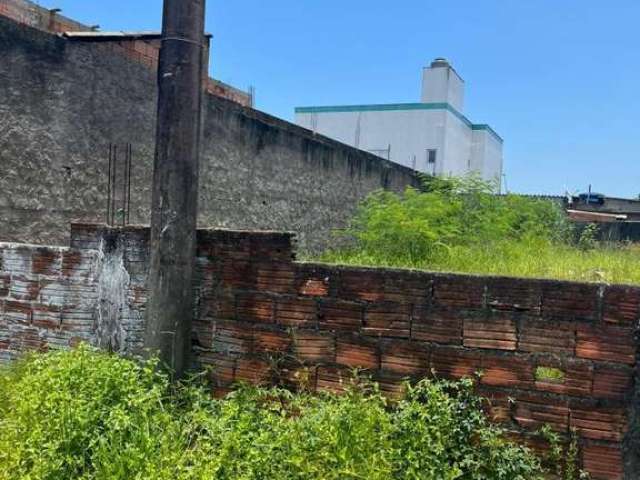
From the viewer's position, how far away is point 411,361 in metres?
2.85

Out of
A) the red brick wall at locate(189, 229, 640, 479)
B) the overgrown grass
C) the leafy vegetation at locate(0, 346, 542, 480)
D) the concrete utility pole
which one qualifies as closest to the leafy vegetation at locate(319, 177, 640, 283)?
the overgrown grass

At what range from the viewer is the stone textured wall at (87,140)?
14.6 ft

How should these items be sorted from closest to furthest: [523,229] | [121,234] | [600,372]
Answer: [600,372], [121,234], [523,229]

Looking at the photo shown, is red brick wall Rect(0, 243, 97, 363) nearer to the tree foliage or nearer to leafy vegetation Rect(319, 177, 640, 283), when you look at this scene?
leafy vegetation Rect(319, 177, 640, 283)

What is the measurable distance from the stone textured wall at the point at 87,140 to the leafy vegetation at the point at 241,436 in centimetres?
215

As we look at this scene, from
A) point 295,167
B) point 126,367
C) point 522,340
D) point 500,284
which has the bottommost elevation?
point 126,367

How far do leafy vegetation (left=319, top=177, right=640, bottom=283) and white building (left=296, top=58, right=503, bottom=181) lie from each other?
10.6 meters

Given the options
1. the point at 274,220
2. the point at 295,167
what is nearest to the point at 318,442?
the point at 274,220

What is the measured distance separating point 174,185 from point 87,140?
96.1 inches

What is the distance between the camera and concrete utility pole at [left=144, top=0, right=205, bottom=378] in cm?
308

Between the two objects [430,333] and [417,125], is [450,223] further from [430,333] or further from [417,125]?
[417,125]

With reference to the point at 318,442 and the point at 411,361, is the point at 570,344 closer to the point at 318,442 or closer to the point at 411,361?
the point at 411,361

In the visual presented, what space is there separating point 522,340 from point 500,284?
29 centimetres

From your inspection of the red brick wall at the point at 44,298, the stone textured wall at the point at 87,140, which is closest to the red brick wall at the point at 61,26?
the stone textured wall at the point at 87,140
